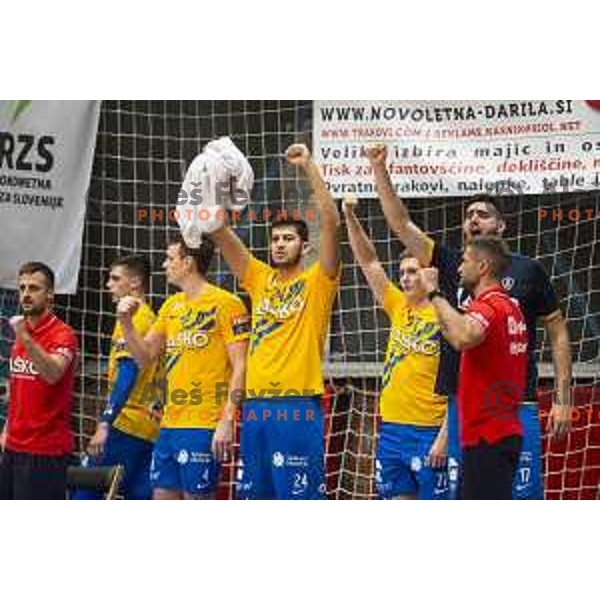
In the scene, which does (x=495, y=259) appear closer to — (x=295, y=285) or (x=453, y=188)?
(x=295, y=285)

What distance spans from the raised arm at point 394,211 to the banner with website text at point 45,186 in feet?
6.54

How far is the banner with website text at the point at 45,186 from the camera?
27.0 ft

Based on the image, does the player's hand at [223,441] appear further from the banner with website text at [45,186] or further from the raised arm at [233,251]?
the banner with website text at [45,186]

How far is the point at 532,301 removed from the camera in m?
6.67

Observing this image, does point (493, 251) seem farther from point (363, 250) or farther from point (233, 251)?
point (233, 251)

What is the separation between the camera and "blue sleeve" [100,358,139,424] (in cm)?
743

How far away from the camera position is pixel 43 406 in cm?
710

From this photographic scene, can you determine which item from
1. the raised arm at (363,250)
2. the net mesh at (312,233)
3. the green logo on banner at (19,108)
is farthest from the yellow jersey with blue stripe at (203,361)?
the green logo on banner at (19,108)

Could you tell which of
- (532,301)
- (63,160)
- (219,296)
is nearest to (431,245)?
(532,301)

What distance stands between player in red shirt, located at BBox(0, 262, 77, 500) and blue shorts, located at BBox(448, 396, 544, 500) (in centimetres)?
168

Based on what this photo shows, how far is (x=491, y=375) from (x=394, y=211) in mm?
1033

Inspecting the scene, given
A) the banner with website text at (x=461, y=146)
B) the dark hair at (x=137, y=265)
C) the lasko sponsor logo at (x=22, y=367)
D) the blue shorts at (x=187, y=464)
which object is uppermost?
the banner with website text at (x=461, y=146)

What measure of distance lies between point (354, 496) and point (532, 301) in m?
2.13

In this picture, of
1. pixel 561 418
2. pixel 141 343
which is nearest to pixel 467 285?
pixel 561 418
